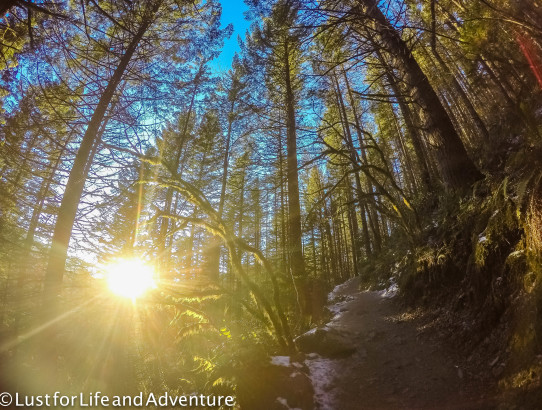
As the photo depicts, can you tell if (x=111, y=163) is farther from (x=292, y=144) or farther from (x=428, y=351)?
(x=428, y=351)

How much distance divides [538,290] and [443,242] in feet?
9.23

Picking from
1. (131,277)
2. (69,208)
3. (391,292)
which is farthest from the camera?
(391,292)

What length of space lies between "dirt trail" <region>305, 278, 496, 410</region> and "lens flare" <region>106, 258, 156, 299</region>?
3.38m

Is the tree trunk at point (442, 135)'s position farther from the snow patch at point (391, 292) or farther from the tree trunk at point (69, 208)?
the tree trunk at point (69, 208)

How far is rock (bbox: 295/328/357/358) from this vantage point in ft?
15.5

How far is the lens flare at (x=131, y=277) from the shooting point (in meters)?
4.96

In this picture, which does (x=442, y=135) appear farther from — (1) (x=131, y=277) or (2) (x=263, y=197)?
(1) (x=131, y=277)

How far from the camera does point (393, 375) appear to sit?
12.3ft

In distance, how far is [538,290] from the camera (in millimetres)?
2516

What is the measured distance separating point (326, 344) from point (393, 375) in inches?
53.9

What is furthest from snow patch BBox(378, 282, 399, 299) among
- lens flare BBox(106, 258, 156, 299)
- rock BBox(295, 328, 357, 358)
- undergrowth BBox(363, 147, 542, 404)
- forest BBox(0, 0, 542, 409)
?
lens flare BBox(106, 258, 156, 299)

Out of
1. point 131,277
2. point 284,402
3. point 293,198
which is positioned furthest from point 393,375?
point 293,198

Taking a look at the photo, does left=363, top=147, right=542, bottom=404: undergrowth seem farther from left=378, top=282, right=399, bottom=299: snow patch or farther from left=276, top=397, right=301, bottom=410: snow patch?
left=276, top=397, right=301, bottom=410: snow patch

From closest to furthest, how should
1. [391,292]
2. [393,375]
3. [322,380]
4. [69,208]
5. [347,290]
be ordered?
[393,375]
[322,380]
[69,208]
[391,292]
[347,290]
